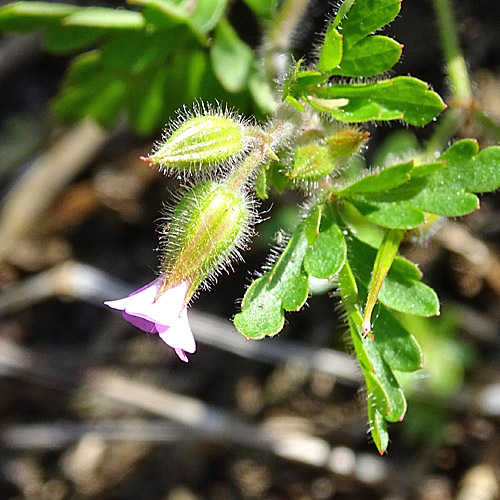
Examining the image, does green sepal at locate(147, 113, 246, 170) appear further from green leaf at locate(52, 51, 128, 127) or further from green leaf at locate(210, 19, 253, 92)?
green leaf at locate(52, 51, 128, 127)

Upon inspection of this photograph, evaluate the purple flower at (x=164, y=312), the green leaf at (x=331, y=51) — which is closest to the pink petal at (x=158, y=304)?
the purple flower at (x=164, y=312)

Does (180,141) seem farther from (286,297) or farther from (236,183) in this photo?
(286,297)

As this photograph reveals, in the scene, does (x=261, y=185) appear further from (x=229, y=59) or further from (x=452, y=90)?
(x=452, y=90)

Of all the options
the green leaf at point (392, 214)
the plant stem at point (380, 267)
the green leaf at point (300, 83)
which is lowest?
the plant stem at point (380, 267)

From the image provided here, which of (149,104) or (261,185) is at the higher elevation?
(261,185)

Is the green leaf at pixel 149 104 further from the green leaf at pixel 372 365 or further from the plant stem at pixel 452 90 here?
the green leaf at pixel 372 365

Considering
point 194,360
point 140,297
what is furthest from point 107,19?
point 194,360
